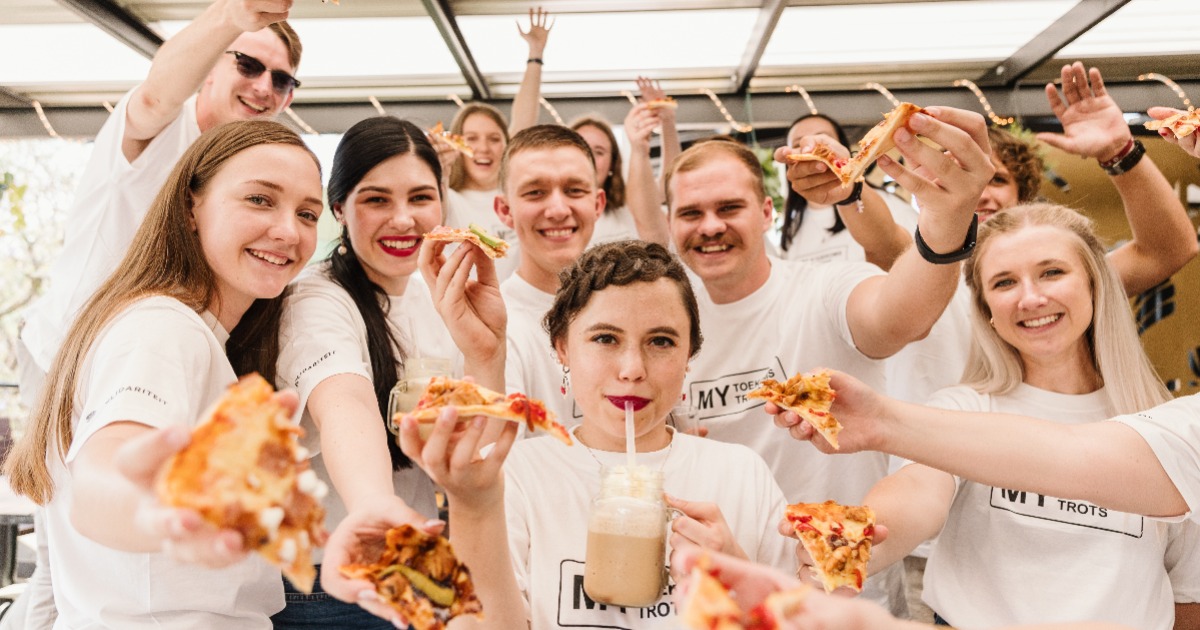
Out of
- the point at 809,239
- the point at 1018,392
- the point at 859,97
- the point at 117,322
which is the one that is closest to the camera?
the point at 117,322

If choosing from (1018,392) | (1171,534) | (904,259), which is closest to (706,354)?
(904,259)

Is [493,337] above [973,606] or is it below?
above

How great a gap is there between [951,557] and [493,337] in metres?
1.60

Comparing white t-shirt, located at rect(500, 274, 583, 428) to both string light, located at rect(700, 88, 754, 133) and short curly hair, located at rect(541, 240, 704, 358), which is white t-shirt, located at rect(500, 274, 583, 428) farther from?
string light, located at rect(700, 88, 754, 133)

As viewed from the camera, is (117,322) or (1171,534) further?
(1171,534)

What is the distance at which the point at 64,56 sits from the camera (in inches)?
233

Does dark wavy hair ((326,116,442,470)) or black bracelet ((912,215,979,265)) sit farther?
dark wavy hair ((326,116,442,470))

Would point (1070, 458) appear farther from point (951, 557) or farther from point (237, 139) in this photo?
point (237, 139)

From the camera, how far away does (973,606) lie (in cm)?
243

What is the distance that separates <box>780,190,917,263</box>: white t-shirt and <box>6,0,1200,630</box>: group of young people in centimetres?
125

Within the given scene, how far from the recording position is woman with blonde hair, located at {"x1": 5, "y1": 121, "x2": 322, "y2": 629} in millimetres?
1636

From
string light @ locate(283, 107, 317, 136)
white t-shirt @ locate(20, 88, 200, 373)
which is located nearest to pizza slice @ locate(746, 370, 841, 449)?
Answer: white t-shirt @ locate(20, 88, 200, 373)

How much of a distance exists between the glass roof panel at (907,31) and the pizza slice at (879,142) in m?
3.42

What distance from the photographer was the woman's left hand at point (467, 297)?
2.30 m
